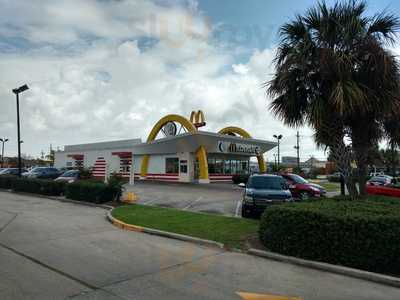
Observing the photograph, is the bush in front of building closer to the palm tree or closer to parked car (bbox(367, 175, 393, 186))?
the palm tree

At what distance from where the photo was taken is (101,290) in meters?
5.35

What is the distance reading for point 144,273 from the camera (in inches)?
249

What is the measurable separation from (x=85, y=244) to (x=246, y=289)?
184 inches

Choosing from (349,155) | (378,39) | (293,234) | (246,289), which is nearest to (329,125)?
(349,155)

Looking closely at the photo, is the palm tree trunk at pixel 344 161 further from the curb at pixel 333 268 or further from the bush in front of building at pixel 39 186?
the bush in front of building at pixel 39 186

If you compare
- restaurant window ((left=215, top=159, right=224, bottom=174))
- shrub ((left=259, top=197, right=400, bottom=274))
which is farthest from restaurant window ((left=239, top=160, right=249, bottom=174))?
shrub ((left=259, top=197, right=400, bottom=274))

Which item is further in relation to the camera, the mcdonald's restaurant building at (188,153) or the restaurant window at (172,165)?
the restaurant window at (172,165)

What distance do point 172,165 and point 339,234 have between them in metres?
32.7

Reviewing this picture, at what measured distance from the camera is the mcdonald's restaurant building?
3575 centimetres

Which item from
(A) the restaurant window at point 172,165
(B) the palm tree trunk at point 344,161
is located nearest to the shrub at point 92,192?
(B) the palm tree trunk at point 344,161

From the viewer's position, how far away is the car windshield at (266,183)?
14.1 meters

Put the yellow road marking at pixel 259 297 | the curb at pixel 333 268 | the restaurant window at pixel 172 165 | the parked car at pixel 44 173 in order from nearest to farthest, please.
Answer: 1. the yellow road marking at pixel 259 297
2. the curb at pixel 333 268
3. the parked car at pixel 44 173
4. the restaurant window at pixel 172 165

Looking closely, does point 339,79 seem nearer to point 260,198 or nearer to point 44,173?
point 260,198

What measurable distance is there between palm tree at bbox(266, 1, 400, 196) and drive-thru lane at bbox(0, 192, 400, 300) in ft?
17.0
